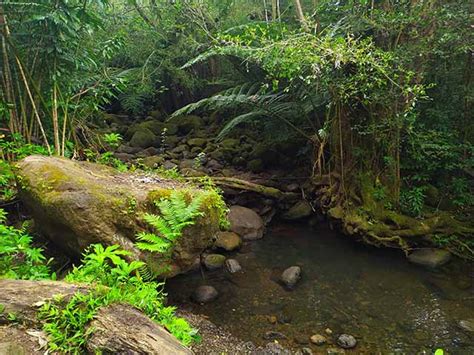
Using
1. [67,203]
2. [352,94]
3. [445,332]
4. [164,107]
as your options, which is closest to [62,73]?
[67,203]

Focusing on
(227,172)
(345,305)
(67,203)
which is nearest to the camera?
(67,203)

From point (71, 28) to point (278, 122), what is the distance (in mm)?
3989

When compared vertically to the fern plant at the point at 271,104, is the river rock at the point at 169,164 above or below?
below

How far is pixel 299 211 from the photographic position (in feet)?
21.2

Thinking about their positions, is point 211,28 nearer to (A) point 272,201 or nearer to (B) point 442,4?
(A) point 272,201

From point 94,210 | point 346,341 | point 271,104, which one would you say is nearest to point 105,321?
point 94,210

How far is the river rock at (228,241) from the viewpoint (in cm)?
530

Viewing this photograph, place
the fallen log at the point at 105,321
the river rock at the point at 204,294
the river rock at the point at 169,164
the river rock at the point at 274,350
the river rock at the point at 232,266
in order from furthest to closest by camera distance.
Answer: the river rock at the point at 169,164 < the river rock at the point at 232,266 < the river rock at the point at 204,294 < the river rock at the point at 274,350 < the fallen log at the point at 105,321

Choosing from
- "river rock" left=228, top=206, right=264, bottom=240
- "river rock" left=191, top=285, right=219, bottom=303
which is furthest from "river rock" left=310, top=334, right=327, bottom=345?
"river rock" left=228, top=206, right=264, bottom=240

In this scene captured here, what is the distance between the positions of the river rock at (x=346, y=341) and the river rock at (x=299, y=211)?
3010 millimetres

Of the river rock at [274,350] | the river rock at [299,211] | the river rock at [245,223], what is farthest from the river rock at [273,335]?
the river rock at [299,211]

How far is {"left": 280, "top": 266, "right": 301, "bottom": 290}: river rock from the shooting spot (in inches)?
178

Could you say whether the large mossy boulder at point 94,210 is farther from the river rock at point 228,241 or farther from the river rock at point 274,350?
the river rock at point 228,241

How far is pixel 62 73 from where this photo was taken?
4.54 meters
